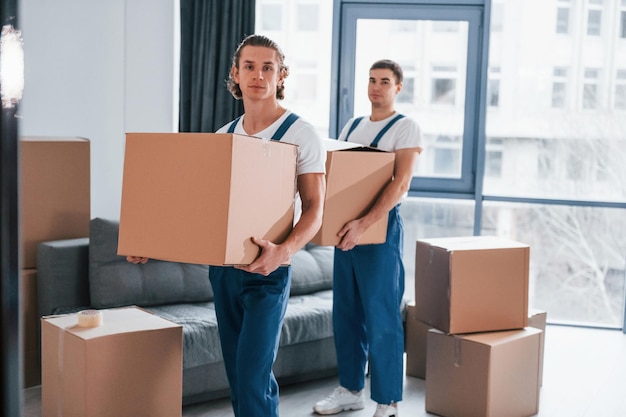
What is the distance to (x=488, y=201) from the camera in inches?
193

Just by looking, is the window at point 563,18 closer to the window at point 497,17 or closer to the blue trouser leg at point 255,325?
the window at point 497,17

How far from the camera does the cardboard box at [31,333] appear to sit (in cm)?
323

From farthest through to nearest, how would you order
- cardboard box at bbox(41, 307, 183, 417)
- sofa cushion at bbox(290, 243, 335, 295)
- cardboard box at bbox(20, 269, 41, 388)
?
sofa cushion at bbox(290, 243, 335, 295), cardboard box at bbox(20, 269, 41, 388), cardboard box at bbox(41, 307, 183, 417)

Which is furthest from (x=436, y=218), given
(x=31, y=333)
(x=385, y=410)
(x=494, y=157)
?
(x=31, y=333)

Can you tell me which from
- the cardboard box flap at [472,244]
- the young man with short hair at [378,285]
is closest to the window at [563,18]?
the cardboard box flap at [472,244]

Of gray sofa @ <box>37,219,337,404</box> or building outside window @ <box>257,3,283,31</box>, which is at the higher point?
building outside window @ <box>257,3,283,31</box>

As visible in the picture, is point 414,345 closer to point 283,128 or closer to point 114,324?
point 114,324

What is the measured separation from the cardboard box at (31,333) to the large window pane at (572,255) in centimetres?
293

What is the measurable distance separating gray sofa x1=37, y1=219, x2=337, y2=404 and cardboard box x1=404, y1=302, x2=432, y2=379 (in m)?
→ 0.39

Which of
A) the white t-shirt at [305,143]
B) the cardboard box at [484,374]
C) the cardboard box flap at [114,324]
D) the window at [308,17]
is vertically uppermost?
the window at [308,17]

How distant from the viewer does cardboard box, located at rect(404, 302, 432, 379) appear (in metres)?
3.59

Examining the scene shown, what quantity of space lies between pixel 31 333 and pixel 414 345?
5.84ft

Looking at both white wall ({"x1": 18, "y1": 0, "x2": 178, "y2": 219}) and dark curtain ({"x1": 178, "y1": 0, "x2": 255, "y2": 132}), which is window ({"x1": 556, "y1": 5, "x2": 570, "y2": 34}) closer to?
dark curtain ({"x1": 178, "y1": 0, "x2": 255, "y2": 132})

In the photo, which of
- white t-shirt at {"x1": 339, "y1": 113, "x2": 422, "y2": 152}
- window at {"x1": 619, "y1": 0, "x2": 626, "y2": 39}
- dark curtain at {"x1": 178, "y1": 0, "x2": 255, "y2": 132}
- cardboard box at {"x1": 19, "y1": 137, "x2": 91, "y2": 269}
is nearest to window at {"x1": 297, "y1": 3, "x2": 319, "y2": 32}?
dark curtain at {"x1": 178, "y1": 0, "x2": 255, "y2": 132}
